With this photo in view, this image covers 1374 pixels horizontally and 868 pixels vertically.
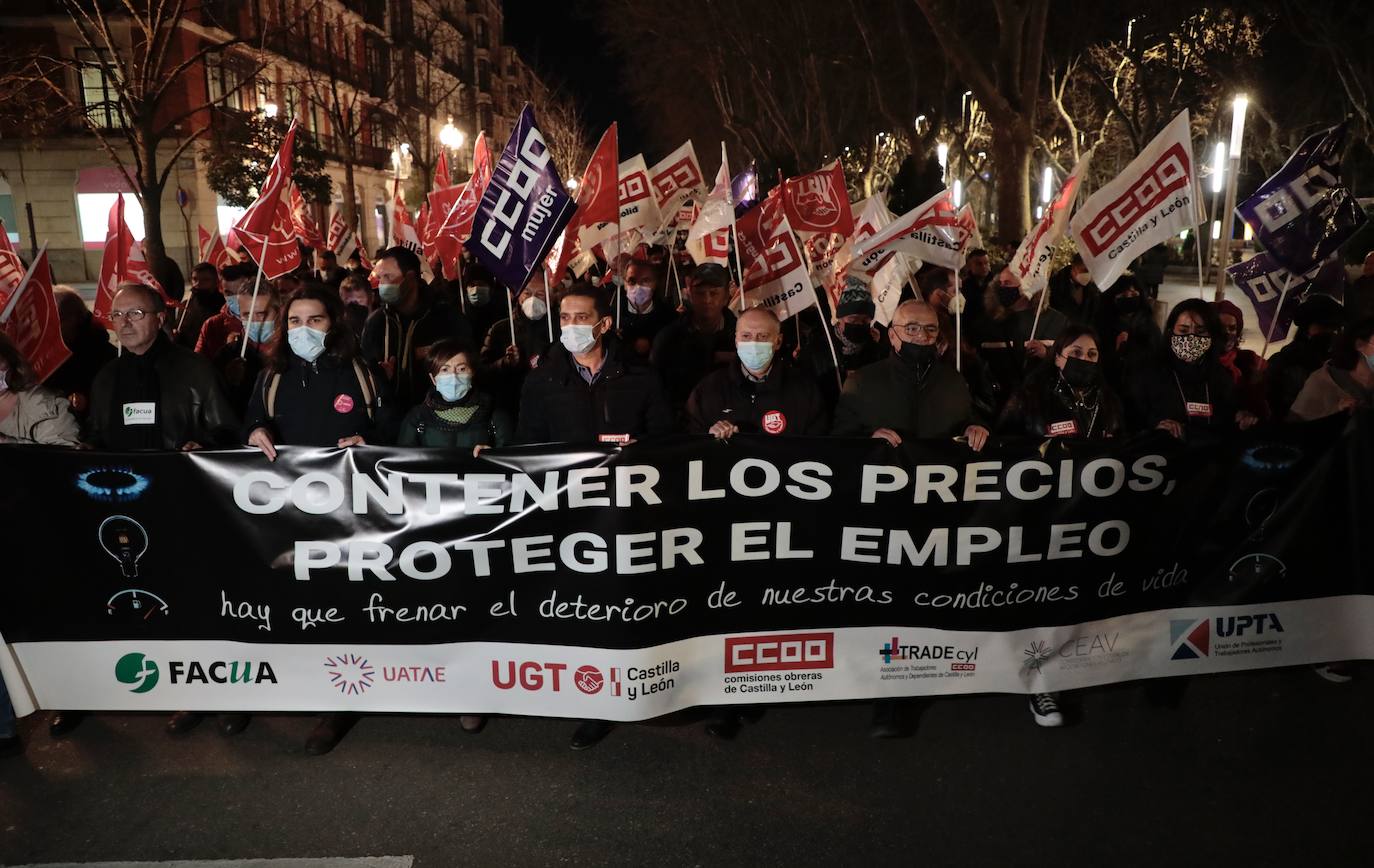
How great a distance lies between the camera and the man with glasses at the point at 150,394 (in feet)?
14.8

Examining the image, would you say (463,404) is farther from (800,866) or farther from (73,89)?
(73,89)

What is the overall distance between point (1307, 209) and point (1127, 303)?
1.42 m

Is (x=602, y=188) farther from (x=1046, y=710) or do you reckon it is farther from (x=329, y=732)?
(x=1046, y=710)

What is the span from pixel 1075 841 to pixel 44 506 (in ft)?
12.9

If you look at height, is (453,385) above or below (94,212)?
below

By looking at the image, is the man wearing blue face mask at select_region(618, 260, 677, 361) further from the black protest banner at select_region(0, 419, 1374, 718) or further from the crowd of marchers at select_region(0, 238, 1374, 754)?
the black protest banner at select_region(0, 419, 1374, 718)

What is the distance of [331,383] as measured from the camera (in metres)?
4.58

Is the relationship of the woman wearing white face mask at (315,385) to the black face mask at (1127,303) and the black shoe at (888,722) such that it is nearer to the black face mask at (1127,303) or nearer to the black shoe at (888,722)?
the black shoe at (888,722)

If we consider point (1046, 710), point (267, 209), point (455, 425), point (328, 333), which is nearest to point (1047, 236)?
point (1046, 710)

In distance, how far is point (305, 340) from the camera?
4508 millimetres

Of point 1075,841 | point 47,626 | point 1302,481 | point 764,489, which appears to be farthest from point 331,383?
point 1302,481

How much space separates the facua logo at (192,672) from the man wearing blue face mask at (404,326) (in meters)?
2.74

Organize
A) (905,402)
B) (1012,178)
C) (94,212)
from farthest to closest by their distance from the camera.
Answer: (94,212), (1012,178), (905,402)

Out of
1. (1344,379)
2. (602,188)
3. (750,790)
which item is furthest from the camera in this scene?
(602,188)
